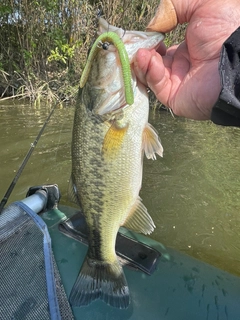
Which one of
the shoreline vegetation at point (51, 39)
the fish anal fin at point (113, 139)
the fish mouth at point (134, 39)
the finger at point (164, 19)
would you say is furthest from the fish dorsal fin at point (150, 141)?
the shoreline vegetation at point (51, 39)

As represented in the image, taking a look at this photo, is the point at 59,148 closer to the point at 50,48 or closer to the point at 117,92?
the point at 117,92

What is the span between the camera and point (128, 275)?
182 cm

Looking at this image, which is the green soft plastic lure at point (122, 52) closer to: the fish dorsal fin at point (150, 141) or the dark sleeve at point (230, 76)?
the fish dorsal fin at point (150, 141)

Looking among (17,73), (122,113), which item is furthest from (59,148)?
(17,73)

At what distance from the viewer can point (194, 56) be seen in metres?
1.75

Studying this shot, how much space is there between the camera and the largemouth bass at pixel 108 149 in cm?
158

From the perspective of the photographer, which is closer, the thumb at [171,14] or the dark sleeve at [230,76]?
the dark sleeve at [230,76]

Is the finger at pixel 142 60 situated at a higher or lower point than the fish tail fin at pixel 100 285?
higher

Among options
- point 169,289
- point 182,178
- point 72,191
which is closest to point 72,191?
point 72,191

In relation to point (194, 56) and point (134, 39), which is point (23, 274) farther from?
point (194, 56)

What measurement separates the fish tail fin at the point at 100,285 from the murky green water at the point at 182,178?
134cm

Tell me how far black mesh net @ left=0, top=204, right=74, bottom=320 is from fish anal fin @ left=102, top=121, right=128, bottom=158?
62cm

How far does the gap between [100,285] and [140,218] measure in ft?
1.38

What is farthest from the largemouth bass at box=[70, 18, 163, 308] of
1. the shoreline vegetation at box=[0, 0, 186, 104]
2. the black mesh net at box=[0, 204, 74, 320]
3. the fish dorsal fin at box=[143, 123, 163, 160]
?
the shoreline vegetation at box=[0, 0, 186, 104]
